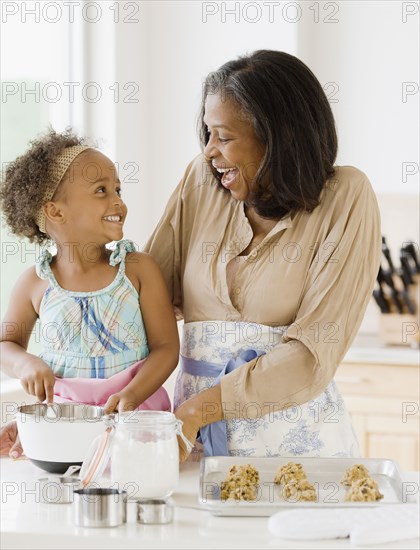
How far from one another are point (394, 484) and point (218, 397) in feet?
1.19

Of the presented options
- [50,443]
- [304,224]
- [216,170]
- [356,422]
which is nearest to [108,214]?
[216,170]

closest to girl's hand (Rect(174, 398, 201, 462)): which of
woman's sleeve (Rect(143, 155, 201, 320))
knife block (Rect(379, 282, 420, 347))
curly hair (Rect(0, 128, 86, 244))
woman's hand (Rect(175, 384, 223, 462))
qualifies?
woman's hand (Rect(175, 384, 223, 462))

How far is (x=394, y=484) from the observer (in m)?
1.39

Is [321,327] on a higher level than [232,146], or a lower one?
lower

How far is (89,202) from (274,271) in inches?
14.8

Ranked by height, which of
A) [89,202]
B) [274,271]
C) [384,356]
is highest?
[89,202]

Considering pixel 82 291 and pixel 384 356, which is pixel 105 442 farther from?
pixel 384 356

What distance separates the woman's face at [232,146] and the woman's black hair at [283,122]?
2 centimetres

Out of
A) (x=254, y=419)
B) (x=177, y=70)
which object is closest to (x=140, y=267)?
(x=254, y=419)

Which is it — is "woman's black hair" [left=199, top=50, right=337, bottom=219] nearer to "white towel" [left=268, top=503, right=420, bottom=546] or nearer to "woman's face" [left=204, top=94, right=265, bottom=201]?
"woman's face" [left=204, top=94, right=265, bottom=201]

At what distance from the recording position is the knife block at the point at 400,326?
3314mm

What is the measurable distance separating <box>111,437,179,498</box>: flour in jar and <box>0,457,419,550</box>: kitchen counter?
0.03 metres

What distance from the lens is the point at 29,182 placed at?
177 centimetres

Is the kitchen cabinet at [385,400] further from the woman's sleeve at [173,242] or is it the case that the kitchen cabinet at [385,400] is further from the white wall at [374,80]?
the woman's sleeve at [173,242]
